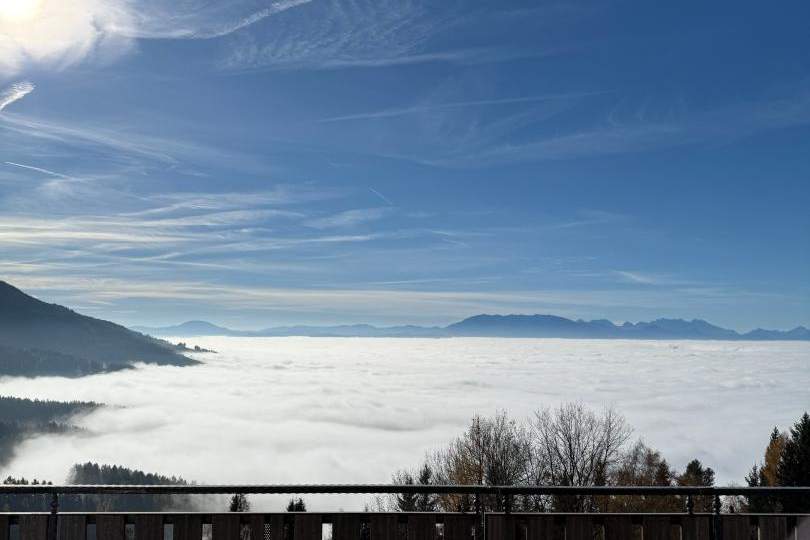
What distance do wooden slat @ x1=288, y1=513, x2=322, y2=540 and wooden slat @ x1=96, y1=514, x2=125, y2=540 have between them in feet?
6.00

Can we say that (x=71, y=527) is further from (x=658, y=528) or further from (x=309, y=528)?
(x=658, y=528)

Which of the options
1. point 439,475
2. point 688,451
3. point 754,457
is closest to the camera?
point 439,475

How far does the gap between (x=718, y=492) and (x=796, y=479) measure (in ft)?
173

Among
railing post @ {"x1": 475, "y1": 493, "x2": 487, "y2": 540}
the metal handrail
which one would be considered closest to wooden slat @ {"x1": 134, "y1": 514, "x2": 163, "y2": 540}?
the metal handrail

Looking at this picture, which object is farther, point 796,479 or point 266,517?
point 796,479

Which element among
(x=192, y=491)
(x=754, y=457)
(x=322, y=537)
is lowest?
(x=754, y=457)

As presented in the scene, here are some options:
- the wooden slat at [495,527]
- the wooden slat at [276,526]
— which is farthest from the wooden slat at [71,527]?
the wooden slat at [495,527]

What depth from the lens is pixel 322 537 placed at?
8094 millimetres

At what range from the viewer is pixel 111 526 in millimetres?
8055

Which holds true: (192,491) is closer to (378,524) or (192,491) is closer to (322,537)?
(322,537)

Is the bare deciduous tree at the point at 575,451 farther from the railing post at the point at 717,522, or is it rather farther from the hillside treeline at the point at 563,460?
the railing post at the point at 717,522

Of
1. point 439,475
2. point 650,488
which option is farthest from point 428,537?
point 439,475

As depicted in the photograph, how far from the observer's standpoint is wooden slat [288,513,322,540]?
26.5ft

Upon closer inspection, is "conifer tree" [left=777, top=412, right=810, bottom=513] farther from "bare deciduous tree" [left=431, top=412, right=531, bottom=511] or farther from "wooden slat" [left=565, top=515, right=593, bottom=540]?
"wooden slat" [left=565, top=515, right=593, bottom=540]
